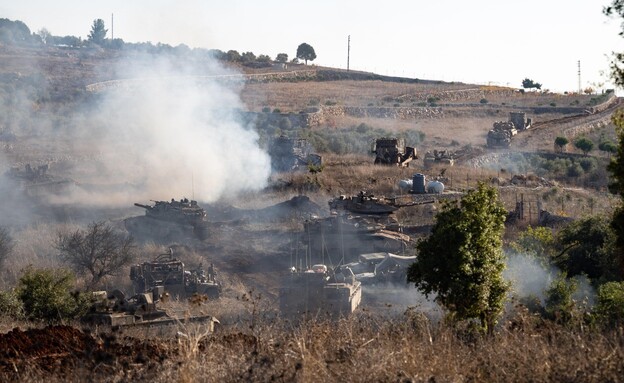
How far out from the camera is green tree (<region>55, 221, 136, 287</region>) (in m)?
23.4

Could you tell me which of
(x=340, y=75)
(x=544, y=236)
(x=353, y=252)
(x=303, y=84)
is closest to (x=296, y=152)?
(x=353, y=252)

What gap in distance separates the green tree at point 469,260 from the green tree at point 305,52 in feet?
257

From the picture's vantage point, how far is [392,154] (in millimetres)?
41125

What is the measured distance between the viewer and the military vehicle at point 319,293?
747 inches

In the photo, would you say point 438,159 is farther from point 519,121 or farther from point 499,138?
point 519,121

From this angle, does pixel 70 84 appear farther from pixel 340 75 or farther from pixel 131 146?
pixel 340 75

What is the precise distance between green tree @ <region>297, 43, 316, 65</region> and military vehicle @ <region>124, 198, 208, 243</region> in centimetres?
6459

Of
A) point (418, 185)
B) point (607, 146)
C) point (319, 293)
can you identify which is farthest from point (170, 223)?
point (607, 146)

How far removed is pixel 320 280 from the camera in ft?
66.4

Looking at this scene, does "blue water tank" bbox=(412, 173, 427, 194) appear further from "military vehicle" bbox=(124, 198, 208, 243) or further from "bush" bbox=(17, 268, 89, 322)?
"bush" bbox=(17, 268, 89, 322)

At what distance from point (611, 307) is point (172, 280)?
34.0 ft

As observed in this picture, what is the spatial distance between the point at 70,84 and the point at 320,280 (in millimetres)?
46281

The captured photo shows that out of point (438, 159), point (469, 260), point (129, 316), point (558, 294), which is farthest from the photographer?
point (438, 159)

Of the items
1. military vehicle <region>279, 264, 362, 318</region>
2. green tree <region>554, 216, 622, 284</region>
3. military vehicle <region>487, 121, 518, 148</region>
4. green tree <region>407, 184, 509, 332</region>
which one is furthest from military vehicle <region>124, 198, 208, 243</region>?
military vehicle <region>487, 121, 518, 148</region>
